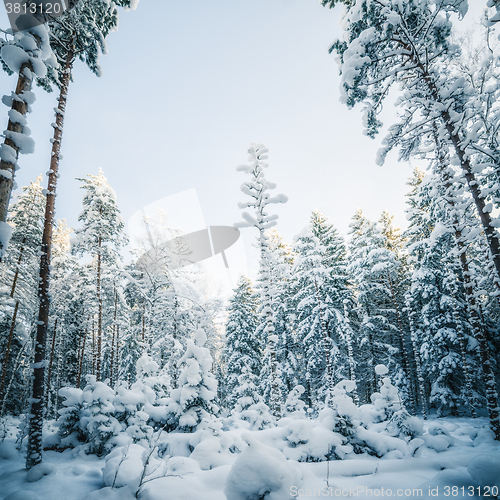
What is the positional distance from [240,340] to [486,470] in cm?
1889

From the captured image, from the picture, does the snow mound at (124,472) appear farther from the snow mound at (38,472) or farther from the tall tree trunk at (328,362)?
the tall tree trunk at (328,362)

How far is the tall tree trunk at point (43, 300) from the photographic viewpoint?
572 cm

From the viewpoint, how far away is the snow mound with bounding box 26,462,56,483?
4652 mm

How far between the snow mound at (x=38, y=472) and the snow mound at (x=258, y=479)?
3.72 meters

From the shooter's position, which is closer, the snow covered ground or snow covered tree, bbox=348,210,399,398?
the snow covered ground

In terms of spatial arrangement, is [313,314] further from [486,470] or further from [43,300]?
[43,300]

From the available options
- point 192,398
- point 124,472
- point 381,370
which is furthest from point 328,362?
point 124,472

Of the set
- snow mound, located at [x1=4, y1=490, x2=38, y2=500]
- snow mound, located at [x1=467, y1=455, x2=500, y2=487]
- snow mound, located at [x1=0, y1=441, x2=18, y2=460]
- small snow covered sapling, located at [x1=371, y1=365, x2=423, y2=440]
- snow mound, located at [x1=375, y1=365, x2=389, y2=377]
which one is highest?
snow mound, located at [x1=375, y1=365, x2=389, y2=377]

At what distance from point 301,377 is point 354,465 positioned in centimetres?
1654

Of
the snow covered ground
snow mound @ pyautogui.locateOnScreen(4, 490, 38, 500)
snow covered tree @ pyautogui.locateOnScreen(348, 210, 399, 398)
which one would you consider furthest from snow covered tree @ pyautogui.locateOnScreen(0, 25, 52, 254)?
snow covered tree @ pyautogui.locateOnScreen(348, 210, 399, 398)

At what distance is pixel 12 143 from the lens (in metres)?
4.72

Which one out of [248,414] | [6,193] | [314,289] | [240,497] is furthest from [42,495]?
[314,289]

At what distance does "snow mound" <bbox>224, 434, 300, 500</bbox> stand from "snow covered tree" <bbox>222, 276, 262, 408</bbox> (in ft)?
53.6

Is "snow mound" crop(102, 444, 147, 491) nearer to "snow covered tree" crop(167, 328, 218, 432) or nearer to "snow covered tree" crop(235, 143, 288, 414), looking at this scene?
"snow covered tree" crop(167, 328, 218, 432)
